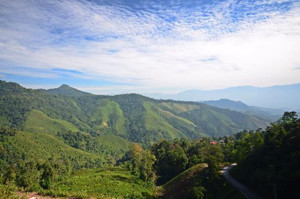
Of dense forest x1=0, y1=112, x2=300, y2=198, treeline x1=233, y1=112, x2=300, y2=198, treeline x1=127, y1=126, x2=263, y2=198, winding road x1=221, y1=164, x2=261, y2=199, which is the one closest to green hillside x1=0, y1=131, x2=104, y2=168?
dense forest x1=0, y1=112, x2=300, y2=198

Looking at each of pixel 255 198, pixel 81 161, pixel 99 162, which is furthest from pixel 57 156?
pixel 255 198

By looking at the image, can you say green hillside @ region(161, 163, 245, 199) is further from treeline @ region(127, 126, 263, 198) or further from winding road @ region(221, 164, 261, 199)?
winding road @ region(221, 164, 261, 199)

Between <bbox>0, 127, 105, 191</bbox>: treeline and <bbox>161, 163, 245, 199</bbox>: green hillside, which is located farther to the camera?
<bbox>0, 127, 105, 191</bbox>: treeline

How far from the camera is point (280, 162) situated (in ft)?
114

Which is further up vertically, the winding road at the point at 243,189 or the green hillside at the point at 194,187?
the winding road at the point at 243,189

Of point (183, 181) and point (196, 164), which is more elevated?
point (196, 164)

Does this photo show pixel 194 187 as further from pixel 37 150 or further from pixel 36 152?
pixel 37 150

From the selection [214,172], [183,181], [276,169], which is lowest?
[183,181]

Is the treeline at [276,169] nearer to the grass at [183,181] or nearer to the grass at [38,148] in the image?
the grass at [183,181]

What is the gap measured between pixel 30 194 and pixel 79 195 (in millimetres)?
7019

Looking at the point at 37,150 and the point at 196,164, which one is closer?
the point at 196,164

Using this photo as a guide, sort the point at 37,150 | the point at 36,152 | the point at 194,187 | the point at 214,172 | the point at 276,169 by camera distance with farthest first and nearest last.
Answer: the point at 37,150, the point at 36,152, the point at 214,172, the point at 194,187, the point at 276,169

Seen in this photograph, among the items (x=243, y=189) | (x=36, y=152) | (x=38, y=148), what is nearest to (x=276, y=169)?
(x=243, y=189)

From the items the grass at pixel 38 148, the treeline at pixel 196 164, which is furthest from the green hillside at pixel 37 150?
the treeline at pixel 196 164
